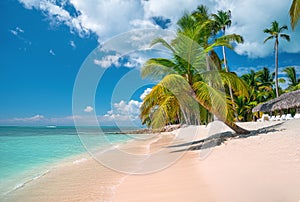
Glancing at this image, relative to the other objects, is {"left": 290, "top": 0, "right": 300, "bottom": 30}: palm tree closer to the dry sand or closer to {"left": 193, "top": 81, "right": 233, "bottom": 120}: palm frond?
{"left": 193, "top": 81, "right": 233, "bottom": 120}: palm frond

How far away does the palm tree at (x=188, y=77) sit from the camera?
773 centimetres

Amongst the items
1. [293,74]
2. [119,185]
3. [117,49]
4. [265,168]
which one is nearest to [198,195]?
[265,168]

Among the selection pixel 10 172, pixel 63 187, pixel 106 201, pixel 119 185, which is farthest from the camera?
pixel 10 172

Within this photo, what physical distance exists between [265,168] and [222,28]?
23160 mm

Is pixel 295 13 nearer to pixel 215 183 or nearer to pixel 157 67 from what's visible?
pixel 157 67

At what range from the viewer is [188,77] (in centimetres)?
825

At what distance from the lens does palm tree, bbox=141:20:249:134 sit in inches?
304

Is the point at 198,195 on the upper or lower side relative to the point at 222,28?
lower

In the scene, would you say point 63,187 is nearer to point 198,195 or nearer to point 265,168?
point 198,195

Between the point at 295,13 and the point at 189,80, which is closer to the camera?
the point at 295,13

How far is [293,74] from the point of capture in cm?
3234

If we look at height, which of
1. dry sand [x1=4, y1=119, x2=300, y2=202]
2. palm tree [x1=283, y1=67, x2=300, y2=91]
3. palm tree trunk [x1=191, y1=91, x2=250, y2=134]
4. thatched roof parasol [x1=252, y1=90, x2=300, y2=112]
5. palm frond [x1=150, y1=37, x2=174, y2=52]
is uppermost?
palm tree [x1=283, y1=67, x2=300, y2=91]

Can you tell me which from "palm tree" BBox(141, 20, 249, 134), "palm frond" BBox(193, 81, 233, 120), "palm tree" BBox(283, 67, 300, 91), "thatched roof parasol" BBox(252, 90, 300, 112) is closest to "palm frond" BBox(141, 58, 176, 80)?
"palm tree" BBox(141, 20, 249, 134)

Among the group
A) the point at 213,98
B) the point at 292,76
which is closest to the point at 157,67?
the point at 213,98
